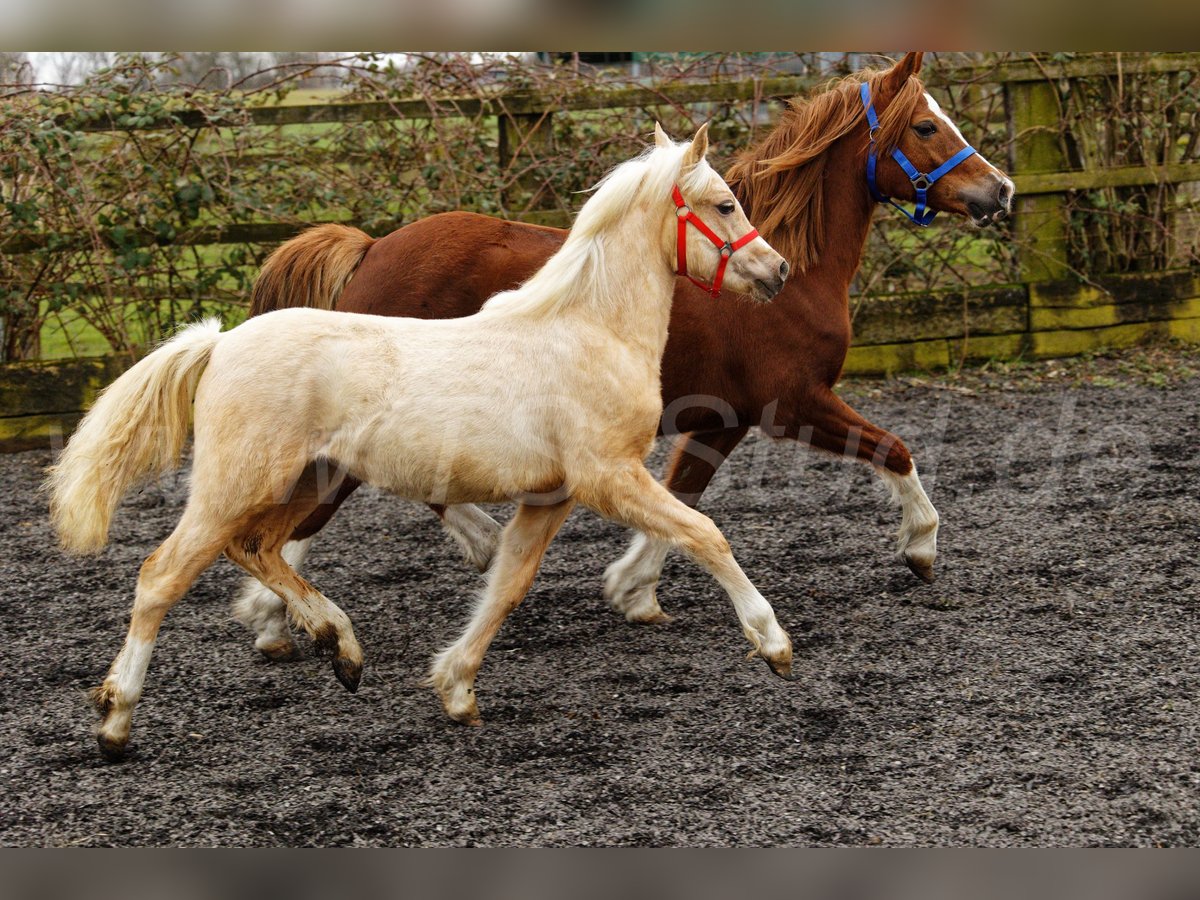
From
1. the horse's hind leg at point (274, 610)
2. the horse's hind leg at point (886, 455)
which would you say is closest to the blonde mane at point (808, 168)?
the horse's hind leg at point (886, 455)

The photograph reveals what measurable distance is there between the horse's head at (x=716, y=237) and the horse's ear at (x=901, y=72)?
134 cm

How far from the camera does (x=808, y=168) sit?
468 centimetres

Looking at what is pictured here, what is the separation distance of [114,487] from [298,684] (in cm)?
94

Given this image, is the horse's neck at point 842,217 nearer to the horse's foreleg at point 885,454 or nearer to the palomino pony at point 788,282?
the palomino pony at point 788,282

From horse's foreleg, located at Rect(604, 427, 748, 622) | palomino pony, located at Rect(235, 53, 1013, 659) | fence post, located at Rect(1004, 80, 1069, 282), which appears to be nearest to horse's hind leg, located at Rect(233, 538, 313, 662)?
palomino pony, located at Rect(235, 53, 1013, 659)

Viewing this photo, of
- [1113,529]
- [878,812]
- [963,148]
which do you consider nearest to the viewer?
[878,812]

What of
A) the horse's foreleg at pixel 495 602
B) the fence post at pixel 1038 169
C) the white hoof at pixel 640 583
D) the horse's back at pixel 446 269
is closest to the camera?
the horse's foreleg at pixel 495 602

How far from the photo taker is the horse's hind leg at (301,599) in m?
3.56

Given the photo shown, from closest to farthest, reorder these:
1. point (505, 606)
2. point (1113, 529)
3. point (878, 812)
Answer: point (878, 812) → point (505, 606) → point (1113, 529)

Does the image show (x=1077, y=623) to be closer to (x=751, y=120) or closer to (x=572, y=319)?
(x=572, y=319)

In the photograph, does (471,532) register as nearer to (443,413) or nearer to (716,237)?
(443,413)

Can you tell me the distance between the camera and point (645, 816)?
3.01 m

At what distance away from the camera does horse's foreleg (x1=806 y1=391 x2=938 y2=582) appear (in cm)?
456
